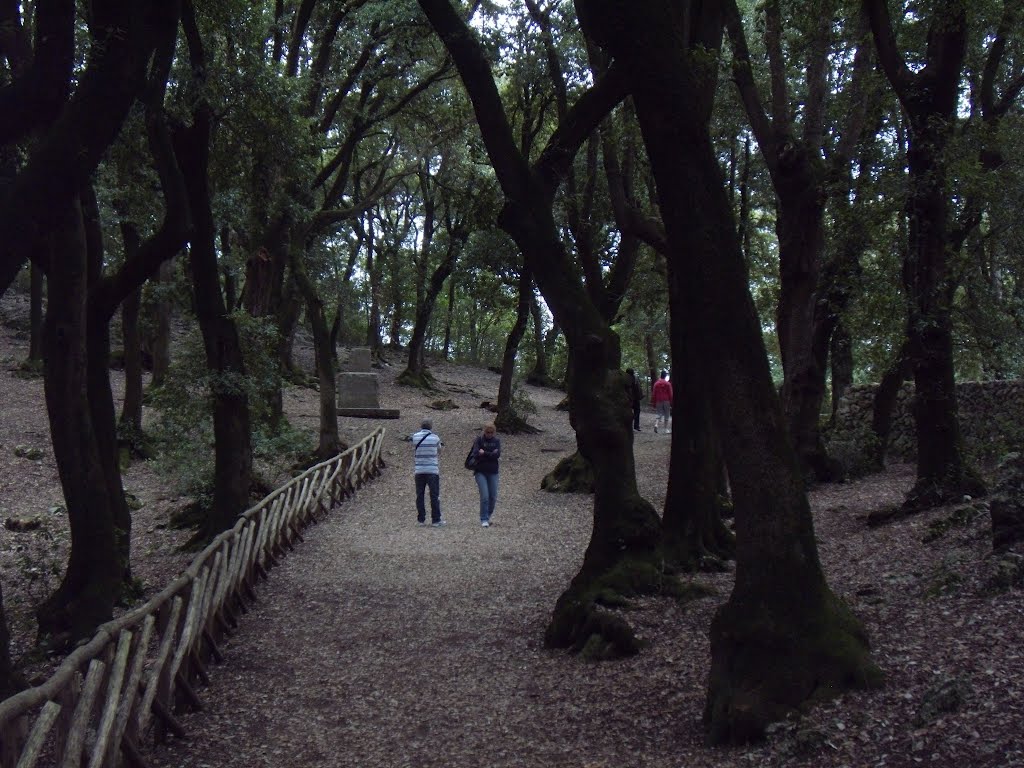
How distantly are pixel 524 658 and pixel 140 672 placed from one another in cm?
324

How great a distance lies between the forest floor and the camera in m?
4.65

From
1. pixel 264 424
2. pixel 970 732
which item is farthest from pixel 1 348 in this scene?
pixel 970 732

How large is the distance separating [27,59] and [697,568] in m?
8.12

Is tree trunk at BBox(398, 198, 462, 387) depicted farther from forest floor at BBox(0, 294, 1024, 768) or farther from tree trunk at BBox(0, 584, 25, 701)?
tree trunk at BBox(0, 584, 25, 701)

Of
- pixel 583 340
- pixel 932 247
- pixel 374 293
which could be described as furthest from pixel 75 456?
pixel 374 293

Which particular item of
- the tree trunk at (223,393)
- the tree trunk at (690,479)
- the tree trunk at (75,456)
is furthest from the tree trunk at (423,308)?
the tree trunk at (75,456)

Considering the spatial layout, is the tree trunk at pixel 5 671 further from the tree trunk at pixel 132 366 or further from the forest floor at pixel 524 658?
the tree trunk at pixel 132 366

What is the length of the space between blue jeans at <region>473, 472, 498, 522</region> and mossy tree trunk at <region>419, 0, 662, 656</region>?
20.2 feet

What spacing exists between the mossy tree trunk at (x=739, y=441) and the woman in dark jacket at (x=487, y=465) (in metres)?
8.91

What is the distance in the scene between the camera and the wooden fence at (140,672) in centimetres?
446

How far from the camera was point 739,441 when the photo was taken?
5.30 meters

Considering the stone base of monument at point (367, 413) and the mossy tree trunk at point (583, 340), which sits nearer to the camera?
the mossy tree trunk at point (583, 340)

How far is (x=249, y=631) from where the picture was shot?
9.36 metres

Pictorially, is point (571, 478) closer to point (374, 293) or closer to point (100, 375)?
point (100, 375)
